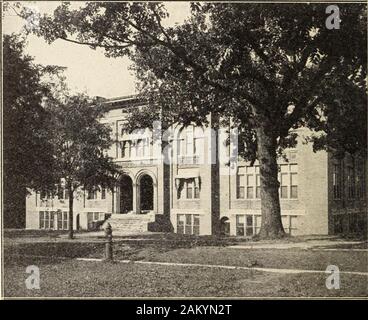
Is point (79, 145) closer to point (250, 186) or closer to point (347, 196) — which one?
point (250, 186)

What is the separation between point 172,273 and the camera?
9609mm

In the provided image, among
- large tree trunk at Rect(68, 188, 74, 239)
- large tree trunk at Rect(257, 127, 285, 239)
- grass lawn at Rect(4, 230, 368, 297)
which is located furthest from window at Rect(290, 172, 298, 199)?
large tree trunk at Rect(68, 188, 74, 239)

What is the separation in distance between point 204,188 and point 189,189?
1338mm

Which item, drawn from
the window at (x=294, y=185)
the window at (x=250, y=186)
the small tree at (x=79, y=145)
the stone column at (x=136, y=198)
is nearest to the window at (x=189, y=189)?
the stone column at (x=136, y=198)

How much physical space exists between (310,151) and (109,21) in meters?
5.72

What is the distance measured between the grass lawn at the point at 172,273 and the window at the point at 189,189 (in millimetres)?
2231

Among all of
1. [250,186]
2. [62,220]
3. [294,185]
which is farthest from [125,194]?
[294,185]

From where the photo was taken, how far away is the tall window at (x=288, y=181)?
12.0 m

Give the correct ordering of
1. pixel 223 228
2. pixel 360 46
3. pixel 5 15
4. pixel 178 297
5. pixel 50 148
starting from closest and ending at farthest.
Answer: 1. pixel 178 297
2. pixel 5 15
3. pixel 360 46
4. pixel 50 148
5. pixel 223 228

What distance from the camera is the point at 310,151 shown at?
12266mm

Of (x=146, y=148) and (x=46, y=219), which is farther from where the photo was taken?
(x=146, y=148)
